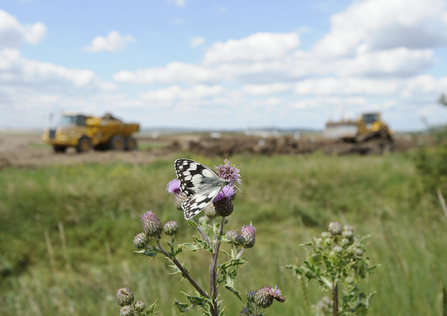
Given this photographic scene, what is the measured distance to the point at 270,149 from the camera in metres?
23.0

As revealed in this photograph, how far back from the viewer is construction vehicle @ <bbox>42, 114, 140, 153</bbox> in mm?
22453

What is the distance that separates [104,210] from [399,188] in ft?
Result: 33.0

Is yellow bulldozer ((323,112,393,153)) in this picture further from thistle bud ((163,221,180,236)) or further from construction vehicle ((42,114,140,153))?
thistle bud ((163,221,180,236))

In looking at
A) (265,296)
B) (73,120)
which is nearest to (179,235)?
(265,296)

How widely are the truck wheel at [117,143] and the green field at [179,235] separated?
973 cm

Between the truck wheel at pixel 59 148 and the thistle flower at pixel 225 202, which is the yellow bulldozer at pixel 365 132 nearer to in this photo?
the truck wheel at pixel 59 148

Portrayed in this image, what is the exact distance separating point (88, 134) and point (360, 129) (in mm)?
21066

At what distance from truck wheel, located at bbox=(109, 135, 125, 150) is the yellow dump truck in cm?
1714

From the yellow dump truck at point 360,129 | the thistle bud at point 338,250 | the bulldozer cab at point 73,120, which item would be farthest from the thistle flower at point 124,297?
the yellow dump truck at point 360,129

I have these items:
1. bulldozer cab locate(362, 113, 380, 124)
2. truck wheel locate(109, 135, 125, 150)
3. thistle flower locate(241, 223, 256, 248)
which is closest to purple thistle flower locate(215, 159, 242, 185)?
thistle flower locate(241, 223, 256, 248)

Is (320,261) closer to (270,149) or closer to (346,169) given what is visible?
(346,169)

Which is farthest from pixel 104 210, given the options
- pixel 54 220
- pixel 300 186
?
pixel 300 186

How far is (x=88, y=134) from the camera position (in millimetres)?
23406

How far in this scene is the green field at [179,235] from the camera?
13.6 feet
